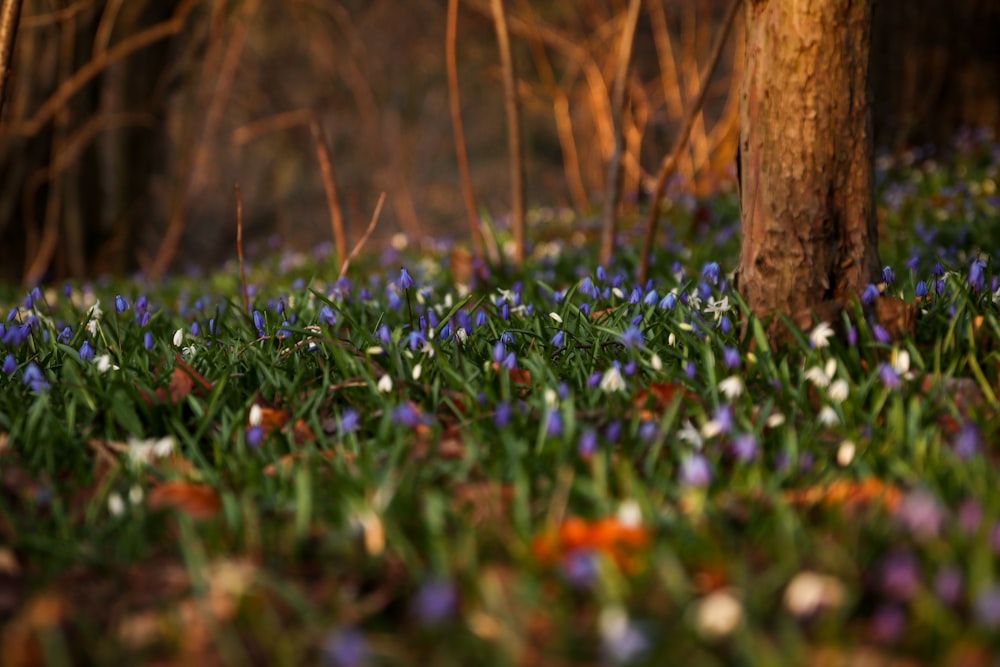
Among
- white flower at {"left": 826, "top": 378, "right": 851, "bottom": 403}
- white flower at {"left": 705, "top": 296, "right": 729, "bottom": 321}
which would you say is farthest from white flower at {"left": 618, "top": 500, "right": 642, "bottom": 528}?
white flower at {"left": 705, "top": 296, "right": 729, "bottom": 321}

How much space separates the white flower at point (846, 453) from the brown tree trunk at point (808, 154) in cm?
73

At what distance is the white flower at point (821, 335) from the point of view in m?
2.63

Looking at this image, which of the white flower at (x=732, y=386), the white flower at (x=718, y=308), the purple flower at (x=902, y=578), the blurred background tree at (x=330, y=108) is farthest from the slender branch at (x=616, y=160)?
the purple flower at (x=902, y=578)

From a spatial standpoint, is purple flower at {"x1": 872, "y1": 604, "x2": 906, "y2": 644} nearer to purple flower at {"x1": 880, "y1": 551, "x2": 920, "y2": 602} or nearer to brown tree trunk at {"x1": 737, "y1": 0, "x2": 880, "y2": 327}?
purple flower at {"x1": 880, "y1": 551, "x2": 920, "y2": 602}

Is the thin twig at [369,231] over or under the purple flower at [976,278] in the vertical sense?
over

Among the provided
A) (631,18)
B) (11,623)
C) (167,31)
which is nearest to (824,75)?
(631,18)

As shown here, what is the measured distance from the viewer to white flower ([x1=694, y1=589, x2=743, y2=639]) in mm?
1497

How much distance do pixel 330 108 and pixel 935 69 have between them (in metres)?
9.88

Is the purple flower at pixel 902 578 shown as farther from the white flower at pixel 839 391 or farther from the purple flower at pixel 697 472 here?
the white flower at pixel 839 391

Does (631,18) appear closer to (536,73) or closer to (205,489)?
(205,489)

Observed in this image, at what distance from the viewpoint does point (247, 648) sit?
1629 mm

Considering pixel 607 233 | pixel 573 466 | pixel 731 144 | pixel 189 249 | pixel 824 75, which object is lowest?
pixel 189 249

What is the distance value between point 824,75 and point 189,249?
13.9 m

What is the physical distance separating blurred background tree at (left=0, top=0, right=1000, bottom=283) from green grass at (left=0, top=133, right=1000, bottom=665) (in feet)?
4.62
